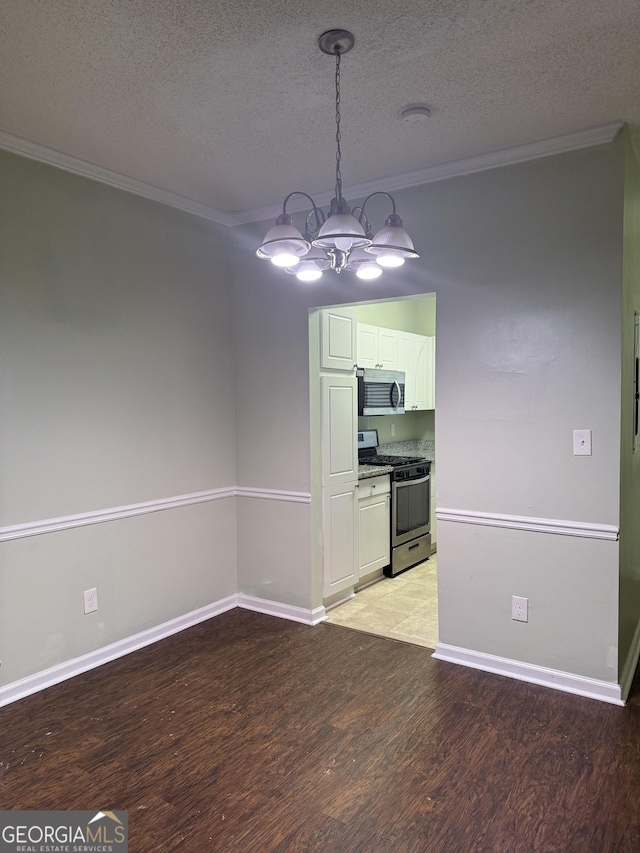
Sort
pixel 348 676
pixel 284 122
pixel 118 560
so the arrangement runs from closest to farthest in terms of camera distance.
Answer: pixel 284 122 < pixel 348 676 < pixel 118 560

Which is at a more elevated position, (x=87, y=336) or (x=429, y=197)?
(x=429, y=197)

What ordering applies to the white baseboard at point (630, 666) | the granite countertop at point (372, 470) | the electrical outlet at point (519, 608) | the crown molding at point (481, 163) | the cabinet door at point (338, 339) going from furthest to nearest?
the granite countertop at point (372, 470) < the cabinet door at point (338, 339) < the electrical outlet at point (519, 608) < the white baseboard at point (630, 666) < the crown molding at point (481, 163)

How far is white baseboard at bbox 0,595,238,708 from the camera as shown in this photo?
2975mm

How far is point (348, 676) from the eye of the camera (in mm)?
3199

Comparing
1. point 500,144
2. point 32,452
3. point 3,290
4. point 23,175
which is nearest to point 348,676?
point 32,452

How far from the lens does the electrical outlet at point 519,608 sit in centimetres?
312

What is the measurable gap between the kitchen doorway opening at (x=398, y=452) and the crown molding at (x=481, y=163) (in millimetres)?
660

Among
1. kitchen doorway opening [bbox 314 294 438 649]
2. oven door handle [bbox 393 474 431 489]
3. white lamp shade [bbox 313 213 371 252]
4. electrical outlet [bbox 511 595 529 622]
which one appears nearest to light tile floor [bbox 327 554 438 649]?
kitchen doorway opening [bbox 314 294 438 649]

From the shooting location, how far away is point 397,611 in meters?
4.14

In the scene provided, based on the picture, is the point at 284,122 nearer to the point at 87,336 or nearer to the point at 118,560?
the point at 87,336

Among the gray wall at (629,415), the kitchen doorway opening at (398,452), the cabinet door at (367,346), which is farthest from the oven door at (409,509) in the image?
the gray wall at (629,415)

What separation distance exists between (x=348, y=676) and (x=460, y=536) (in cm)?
97

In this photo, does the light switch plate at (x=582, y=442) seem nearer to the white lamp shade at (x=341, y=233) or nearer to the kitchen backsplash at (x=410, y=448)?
the white lamp shade at (x=341, y=233)

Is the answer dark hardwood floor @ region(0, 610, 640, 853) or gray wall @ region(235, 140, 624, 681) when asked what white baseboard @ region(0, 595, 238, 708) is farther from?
gray wall @ region(235, 140, 624, 681)
